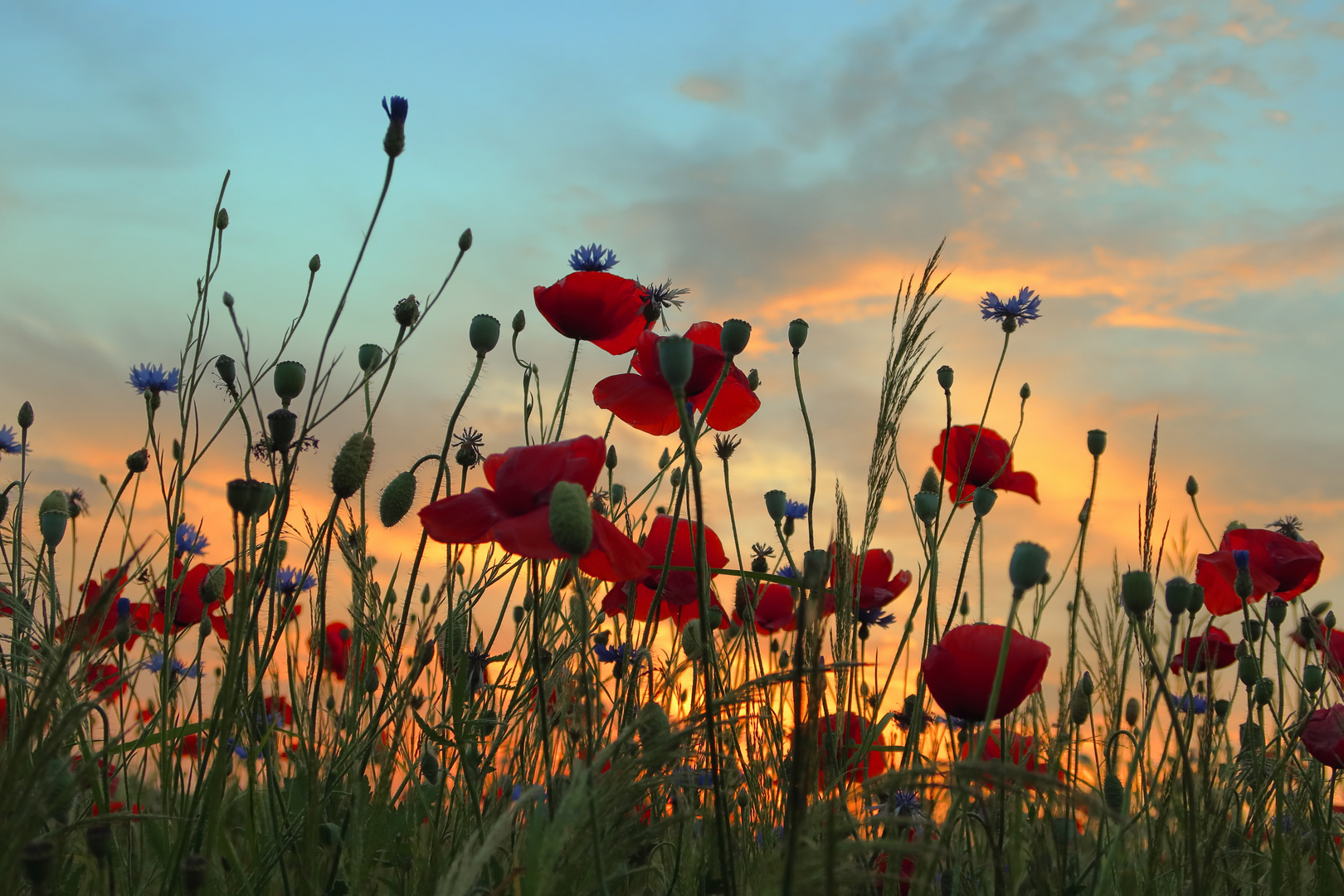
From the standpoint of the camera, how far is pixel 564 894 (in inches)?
39.8

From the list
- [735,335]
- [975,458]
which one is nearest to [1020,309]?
[975,458]

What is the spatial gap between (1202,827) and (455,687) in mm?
1168

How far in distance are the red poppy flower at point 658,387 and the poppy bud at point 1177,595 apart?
0.84m

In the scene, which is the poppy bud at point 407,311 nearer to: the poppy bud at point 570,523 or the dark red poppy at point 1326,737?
the poppy bud at point 570,523

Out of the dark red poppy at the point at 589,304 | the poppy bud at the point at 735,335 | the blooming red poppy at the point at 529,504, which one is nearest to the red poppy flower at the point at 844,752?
the blooming red poppy at the point at 529,504

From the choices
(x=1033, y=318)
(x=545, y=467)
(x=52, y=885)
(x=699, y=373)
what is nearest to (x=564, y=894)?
(x=545, y=467)

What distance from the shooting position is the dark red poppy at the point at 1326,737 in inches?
77.1

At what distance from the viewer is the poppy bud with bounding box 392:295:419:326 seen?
207 cm

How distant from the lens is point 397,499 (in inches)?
64.8

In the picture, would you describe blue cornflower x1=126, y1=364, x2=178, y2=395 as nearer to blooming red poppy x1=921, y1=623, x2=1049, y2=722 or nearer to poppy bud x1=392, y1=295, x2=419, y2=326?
poppy bud x1=392, y1=295, x2=419, y2=326

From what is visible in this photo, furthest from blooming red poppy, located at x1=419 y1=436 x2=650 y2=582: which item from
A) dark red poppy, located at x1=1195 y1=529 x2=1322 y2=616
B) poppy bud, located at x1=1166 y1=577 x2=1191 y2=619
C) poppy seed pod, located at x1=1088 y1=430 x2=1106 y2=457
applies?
dark red poppy, located at x1=1195 y1=529 x2=1322 y2=616

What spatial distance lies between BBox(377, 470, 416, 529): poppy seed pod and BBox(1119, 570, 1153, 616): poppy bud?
3.52 feet

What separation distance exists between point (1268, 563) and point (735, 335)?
1543mm

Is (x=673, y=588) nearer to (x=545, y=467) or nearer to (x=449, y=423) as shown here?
(x=449, y=423)
